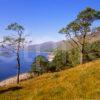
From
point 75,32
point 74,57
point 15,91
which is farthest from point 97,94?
point 74,57

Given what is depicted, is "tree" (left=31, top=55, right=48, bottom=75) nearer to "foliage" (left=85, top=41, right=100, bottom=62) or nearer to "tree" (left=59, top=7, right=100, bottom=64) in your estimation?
"foliage" (left=85, top=41, right=100, bottom=62)

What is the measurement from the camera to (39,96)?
14430mm

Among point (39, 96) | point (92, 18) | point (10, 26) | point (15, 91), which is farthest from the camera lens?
point (92, 18)

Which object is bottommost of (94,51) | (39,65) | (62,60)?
(39,65)

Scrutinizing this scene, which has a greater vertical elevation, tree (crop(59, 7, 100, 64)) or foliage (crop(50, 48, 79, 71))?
tree (crop(59, 7, 100, 64))

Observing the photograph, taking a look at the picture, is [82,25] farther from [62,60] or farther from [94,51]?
[62,60]

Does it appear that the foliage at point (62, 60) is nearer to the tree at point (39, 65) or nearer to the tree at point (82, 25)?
the tree at point (39, 65)

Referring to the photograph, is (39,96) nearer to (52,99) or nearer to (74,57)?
(52,99)

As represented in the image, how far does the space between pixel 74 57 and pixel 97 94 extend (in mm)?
75543

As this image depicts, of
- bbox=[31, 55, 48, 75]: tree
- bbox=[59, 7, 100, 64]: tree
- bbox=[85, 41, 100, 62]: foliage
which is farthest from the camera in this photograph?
bbox=[31, 55, 48, 75]: tree

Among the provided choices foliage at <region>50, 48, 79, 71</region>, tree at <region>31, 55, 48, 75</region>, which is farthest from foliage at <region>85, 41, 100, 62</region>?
tree at <region>31, 55, 48, 75</region>

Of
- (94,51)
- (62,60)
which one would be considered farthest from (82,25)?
(62,60)

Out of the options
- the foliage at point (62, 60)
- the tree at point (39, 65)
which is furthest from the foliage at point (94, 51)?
the tree at point (39, 65)

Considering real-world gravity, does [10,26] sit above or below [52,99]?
above
